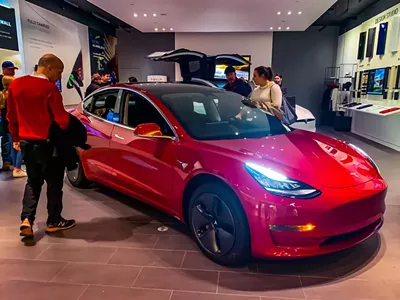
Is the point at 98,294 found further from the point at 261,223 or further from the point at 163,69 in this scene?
the point at 163,69

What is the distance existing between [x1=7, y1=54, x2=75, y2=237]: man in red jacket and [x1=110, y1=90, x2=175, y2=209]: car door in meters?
0.53

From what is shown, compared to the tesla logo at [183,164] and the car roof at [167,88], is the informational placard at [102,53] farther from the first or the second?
the tesla logo at [183,164]

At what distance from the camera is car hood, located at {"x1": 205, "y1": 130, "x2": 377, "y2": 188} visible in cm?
205

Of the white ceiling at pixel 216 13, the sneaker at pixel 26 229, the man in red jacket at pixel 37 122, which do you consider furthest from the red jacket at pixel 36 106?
the white ceiling at pixel 216 13

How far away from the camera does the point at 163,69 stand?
12.5m

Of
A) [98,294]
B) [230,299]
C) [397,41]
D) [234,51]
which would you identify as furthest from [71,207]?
[234,51]

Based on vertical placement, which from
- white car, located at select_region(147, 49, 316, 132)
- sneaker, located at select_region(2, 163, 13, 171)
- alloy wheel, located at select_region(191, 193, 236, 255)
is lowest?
sneaker, located at select_region(2, 163, 13, 171)

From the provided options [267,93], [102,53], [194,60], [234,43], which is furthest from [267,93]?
[102,53]

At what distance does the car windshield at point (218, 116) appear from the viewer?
2.59 m

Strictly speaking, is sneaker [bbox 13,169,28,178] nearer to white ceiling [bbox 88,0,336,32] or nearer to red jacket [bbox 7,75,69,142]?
red jacket [bbox 7,75,69,142]

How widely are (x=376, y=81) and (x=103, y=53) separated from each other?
8.51m

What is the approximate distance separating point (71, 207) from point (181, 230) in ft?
4.26

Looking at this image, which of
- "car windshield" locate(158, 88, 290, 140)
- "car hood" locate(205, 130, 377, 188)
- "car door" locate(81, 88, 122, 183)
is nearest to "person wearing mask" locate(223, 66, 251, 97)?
"car windshield" locate(158, 88, 290, 140)

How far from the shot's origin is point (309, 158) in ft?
7.34
